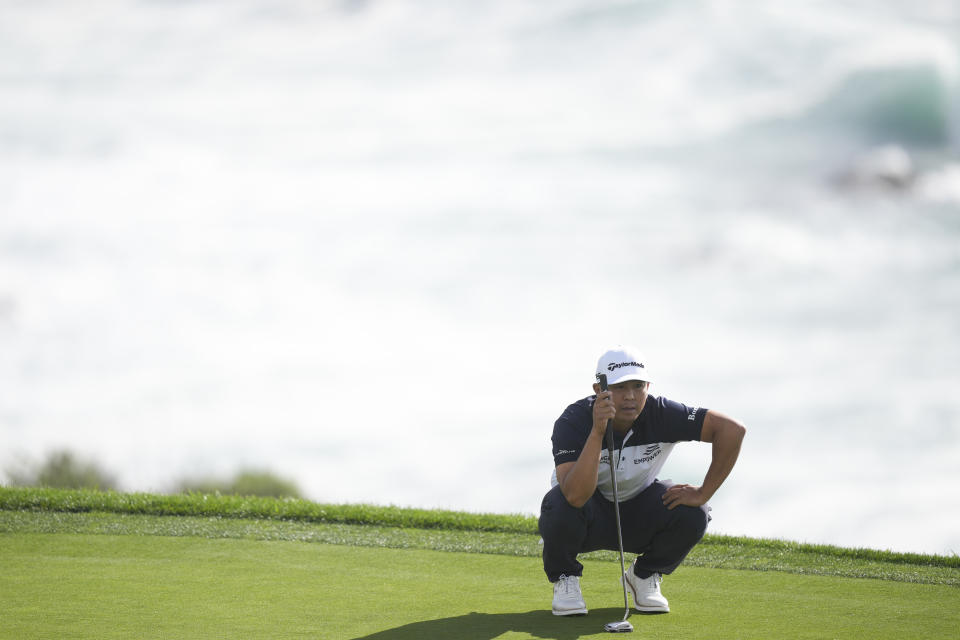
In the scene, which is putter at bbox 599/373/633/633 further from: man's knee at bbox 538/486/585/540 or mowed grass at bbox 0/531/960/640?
man's knee at bbox 538/486/585/540

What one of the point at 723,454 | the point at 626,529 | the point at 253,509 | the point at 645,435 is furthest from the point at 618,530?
the point at 253,509

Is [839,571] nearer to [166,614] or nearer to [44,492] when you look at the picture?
[166,614]

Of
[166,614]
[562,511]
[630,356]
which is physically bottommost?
[166,614]

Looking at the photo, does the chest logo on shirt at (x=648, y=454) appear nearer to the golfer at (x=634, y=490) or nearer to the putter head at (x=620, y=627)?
the golfer at (x=634, y=490)

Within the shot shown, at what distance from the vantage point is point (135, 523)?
7578mm

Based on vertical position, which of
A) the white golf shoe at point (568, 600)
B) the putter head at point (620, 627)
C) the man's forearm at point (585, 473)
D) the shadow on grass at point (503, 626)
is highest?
the man's forearm at point (585, 473)

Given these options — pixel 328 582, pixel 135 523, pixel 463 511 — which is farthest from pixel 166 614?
pixel 463 511

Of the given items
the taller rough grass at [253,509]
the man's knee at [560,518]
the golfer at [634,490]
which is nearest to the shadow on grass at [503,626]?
the golfer at [634,490]

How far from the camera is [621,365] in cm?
487

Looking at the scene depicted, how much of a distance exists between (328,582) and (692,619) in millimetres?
1879

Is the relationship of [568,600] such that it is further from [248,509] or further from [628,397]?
[248,509]

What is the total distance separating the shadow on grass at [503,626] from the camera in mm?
4523

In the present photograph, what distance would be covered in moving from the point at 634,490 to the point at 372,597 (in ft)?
4.39

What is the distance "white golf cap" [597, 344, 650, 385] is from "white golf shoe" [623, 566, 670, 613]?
957 millimetres
